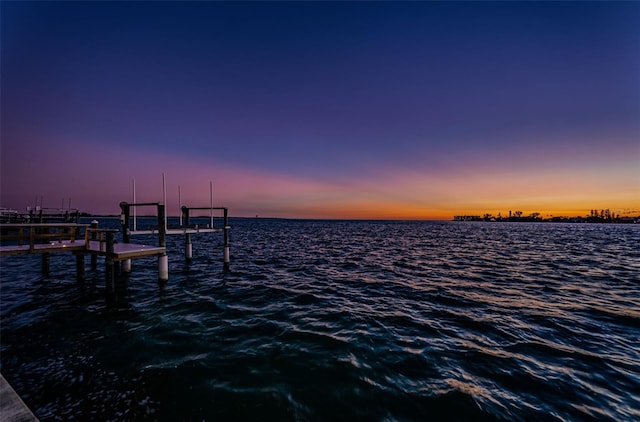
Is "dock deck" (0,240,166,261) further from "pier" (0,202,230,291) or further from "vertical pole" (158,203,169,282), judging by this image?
"vertical pole" (158,203,169,282)

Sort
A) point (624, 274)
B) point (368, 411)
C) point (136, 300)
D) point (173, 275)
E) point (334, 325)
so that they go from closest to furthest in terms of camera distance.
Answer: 1. point (368, 411)
2. point (334, 325)
3. point (136, 300)
4. point (173, 275)
5. point (624, 274)

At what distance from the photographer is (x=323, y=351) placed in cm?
702

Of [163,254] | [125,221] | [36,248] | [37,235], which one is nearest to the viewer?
[37,235]

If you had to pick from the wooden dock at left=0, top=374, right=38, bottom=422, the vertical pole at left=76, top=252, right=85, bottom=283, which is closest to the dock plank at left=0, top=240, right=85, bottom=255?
the vertical pole at left=76, top=252, right=85, bottom=283

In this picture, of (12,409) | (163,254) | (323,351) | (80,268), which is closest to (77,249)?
(80,268)

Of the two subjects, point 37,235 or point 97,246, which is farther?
point 97,246

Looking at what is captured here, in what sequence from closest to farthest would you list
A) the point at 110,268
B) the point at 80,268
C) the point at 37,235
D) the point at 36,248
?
the point at 110,268, the point at 37,235, the point at 36,248, the point at 80,268

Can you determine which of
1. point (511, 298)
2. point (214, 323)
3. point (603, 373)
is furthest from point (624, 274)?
point (214, 323)

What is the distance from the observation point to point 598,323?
352 inches

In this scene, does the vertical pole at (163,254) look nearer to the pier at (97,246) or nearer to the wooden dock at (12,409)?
the pier at (97,246)

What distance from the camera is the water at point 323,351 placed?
16.3ft

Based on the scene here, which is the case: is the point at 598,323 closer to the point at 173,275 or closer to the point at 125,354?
the point at 125,354

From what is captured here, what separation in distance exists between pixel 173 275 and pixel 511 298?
18.4 metres

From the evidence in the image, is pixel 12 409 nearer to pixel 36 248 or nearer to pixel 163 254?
pixel 163 254
